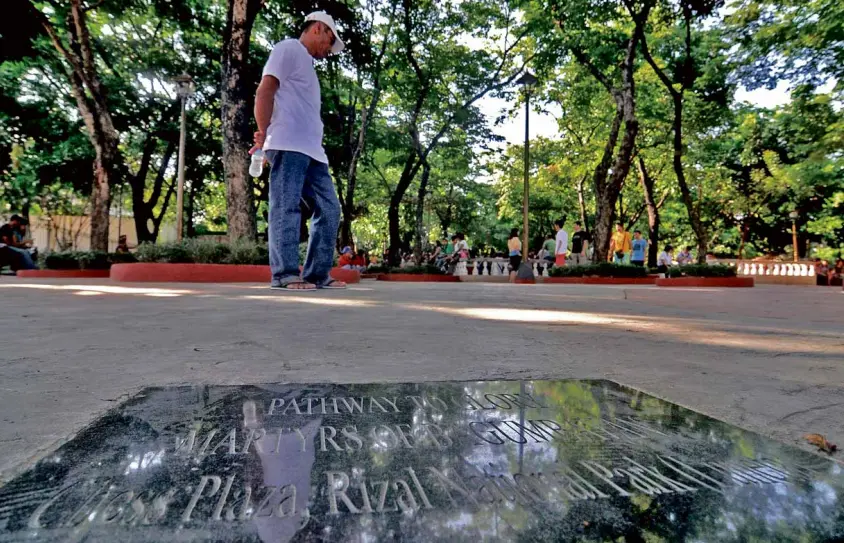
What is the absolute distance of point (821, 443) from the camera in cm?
118

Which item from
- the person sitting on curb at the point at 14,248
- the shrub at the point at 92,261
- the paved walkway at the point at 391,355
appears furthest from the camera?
the person sitting on curb at the point at 14,248

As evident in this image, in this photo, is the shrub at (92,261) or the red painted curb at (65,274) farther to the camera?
the shrub at (92,261)

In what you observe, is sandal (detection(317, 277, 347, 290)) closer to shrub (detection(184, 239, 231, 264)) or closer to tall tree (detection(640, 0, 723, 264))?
shrub (detection(184, 239, 231, 264))

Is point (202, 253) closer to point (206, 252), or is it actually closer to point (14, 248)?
point (206, 252)

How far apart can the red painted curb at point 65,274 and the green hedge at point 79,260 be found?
0.36 metres

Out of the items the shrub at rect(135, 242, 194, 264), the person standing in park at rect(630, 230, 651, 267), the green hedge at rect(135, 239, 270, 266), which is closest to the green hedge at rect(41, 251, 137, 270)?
the shrub at rect(135, 242, 194, 264)

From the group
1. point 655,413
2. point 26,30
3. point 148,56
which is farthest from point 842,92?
point 148,56

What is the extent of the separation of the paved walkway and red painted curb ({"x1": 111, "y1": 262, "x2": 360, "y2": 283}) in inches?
175

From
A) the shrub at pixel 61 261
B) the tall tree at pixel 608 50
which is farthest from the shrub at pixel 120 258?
the tall tree at pixel 608 50

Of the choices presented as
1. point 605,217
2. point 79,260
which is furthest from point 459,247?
point 79,260

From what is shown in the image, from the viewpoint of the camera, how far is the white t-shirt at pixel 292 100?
442cm

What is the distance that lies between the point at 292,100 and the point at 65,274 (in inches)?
361

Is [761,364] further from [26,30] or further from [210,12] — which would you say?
[210,12]

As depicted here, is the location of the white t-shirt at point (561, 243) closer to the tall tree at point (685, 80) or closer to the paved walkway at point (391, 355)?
the tall tree at point (685, 80)
